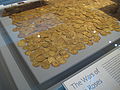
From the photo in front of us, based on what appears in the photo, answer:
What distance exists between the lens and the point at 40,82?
0.73 meters

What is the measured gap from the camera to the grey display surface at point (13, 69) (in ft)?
2.43

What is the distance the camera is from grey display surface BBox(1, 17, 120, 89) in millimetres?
757

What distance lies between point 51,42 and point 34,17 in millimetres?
390

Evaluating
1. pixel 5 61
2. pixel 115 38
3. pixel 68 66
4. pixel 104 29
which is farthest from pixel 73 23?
pixel 5 61

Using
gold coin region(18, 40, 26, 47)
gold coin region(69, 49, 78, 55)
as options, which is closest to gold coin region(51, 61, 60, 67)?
gold coin region(69, 49, 78, 55)

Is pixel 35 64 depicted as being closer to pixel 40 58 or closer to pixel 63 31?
pixel 40 58

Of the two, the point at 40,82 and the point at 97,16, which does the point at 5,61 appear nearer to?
the point at 40,82

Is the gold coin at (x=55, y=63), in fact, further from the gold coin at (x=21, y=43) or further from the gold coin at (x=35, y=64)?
the gold coin at (x=21, y=43)

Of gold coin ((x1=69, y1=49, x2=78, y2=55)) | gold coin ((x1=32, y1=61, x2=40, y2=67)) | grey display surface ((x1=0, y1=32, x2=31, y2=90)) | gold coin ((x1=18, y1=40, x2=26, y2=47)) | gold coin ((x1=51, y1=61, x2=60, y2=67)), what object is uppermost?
gold coin ((x1=69, y1=49, x2=78, y2=55))

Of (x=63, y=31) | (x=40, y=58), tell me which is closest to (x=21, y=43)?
(x=40, y=58)

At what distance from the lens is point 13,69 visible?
0.81m

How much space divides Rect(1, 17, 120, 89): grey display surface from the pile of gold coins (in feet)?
0.09

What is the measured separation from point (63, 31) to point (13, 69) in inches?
18.4

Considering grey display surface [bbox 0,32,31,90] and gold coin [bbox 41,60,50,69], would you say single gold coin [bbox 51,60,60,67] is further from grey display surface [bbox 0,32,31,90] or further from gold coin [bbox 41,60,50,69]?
grey display surface [bbox 0,32,31,90]
